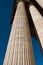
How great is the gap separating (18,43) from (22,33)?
61 centimetres

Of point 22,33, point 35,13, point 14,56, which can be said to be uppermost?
point 35,13

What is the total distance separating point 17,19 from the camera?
699 cm

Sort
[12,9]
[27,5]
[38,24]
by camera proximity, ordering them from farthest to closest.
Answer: [12,9] < [27,5] < [38,24]

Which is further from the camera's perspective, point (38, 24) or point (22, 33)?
point (38, 24)

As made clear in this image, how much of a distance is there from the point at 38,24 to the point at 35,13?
1222mm

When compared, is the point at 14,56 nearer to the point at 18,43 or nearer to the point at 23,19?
the point at 18,43

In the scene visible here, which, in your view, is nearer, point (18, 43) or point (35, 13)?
point (18, 43)

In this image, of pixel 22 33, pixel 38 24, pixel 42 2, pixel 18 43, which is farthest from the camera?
pixel 42 2

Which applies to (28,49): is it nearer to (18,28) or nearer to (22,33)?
(22,33)

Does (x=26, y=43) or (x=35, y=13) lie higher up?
(x=35, y=13)

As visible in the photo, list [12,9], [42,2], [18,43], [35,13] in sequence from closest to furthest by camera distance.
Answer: [18,43], [35,13], [42,2], [12,9]

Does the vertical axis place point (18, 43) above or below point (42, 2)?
below

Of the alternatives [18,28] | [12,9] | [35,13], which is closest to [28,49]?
[18,28]

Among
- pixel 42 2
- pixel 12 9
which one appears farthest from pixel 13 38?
pixel 12 9
